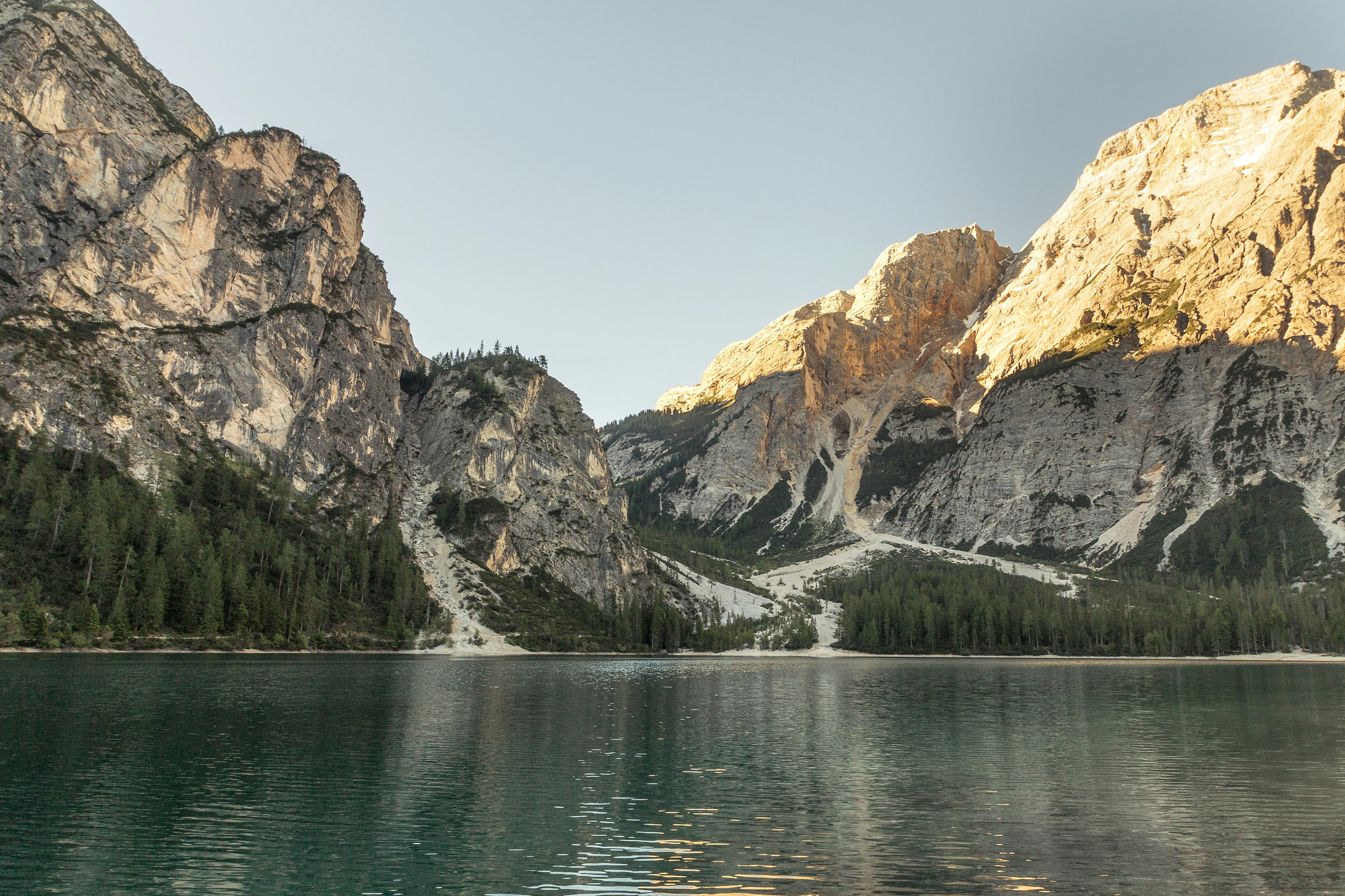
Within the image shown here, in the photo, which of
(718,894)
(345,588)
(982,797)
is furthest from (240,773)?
(345,588)

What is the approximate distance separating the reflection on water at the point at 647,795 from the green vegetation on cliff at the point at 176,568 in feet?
181

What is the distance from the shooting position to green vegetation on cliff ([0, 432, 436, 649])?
123125mm

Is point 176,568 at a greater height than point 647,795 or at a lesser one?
greater

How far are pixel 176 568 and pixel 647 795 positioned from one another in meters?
132

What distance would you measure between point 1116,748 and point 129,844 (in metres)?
50.8

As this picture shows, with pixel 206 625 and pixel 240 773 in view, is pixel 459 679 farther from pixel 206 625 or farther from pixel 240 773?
pixel 240 773

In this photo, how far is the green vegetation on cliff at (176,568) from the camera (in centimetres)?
12312

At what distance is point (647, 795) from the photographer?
118ft

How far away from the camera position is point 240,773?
3788 centimetres

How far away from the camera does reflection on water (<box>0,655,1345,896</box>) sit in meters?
24.0

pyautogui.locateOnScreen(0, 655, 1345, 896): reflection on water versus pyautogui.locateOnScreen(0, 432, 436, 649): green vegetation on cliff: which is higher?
pyautogui.locateOnScreen(0, 432, 436, 649): green vegetation on cliff

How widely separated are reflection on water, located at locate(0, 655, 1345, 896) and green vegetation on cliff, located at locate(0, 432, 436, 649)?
2176 inches

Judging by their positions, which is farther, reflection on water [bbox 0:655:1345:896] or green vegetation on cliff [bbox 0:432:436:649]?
green vegetation on cliff [bbox 0:432:436:649]

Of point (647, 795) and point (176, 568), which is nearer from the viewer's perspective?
point (647, 795)
